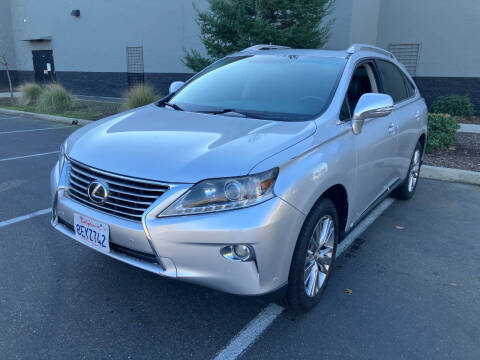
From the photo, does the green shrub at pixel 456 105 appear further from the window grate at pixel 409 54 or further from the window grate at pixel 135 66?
the window grate at pixel 135 66

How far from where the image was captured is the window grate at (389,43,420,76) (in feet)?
40.7

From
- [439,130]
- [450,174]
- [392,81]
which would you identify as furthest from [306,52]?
[439,130]

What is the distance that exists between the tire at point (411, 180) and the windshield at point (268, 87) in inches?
81.9

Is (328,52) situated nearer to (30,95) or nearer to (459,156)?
(459,156)

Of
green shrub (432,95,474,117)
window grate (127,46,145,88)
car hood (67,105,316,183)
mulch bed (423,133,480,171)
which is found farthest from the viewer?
window grate (127,46,145,88)

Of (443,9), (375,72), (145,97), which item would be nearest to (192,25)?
(145,97)

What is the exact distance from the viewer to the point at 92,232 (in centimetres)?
255

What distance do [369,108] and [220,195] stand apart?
1.48m

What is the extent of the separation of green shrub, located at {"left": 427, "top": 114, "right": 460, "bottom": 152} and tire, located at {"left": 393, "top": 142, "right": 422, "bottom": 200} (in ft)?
7.66

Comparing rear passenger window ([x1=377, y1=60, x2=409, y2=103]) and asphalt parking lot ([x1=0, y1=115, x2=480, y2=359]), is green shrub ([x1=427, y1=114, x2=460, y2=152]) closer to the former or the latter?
rear passenger window ([x1=377, y1=60, x2=409, y2=103])

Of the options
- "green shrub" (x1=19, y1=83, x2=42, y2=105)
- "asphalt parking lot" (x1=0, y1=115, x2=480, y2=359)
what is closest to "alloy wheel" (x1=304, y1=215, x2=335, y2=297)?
"asphalt parking lot" (x1=0, y1=115, x2=480, y2=359)

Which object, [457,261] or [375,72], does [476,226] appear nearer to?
[457,261]

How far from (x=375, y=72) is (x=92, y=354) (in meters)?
3.44

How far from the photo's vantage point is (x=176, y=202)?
7.38 feet
